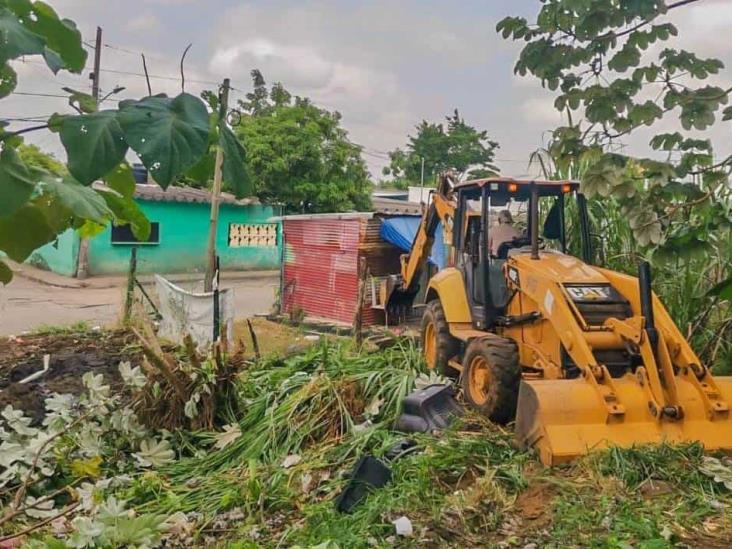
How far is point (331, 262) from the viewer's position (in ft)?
48.1

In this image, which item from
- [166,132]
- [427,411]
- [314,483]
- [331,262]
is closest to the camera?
[166,132]

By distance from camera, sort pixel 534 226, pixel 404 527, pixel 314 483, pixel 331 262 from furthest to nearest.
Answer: pixel 331 262
pixel 534 226
pixel 314 483
pixel 404 527

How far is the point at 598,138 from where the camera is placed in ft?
8.41

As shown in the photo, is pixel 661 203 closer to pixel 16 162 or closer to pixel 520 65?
pixel 520 65

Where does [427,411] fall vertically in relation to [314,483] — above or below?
above

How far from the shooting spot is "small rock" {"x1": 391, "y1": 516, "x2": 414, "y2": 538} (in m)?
3.67

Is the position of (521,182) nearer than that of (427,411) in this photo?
No

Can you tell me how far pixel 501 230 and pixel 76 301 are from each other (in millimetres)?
13094

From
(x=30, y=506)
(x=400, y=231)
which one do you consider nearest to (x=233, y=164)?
(x=30, y=506)

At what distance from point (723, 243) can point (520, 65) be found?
140 centimetres

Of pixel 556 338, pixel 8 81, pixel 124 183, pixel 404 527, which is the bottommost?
pixel 404 527

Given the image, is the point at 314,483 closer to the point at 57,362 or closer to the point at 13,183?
the point at 13,183

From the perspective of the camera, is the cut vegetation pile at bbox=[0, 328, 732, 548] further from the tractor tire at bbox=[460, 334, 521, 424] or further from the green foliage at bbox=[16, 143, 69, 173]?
the green foliage at bbox=[16, 143, 69, 173]

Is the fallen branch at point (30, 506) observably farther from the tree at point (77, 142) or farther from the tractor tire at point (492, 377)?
the tractor tire at point (492, 377)
